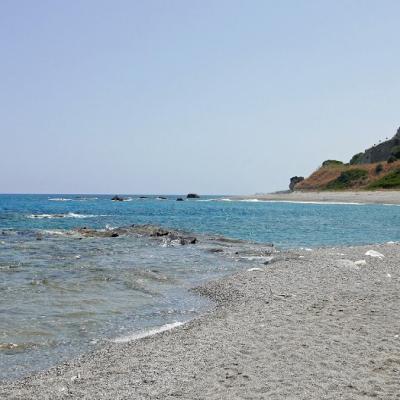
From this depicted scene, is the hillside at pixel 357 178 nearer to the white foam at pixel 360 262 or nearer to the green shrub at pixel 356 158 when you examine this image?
the green shrub at pixel 356 158

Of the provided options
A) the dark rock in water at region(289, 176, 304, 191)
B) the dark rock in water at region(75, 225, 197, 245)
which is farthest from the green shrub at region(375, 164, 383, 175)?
the dark rock in water at region(75, 225, 197, 245)

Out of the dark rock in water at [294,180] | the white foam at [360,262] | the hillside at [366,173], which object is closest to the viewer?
the white foam at [360,262]

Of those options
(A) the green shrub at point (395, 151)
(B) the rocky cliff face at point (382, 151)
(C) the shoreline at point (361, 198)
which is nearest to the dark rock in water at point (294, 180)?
(B) the rocky cliff face at point (382, 151)

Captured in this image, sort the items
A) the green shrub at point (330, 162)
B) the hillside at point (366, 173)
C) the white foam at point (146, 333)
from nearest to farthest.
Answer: the white foam at point (146, 333), the hillside at point (366, 173), the green shrub at point (330, 162)

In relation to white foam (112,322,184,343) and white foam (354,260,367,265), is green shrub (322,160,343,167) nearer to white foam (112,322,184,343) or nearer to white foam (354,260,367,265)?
white foam (354,260,367,265)

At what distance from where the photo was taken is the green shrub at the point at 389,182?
348 ft

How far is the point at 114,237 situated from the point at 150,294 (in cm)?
2288

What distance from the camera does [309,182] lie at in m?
153

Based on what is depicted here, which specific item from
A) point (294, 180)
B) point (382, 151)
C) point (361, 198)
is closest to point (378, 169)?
point (382, 151)

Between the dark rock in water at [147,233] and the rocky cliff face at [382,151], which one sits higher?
the rocky cliff face at [382,151]

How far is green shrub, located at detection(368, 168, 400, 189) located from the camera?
106125 millimetres

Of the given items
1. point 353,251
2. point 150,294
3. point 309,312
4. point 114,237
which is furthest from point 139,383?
point 114,237

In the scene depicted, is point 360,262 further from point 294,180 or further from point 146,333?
point 294,180

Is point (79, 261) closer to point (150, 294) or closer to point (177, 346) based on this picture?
point (150, 294)
